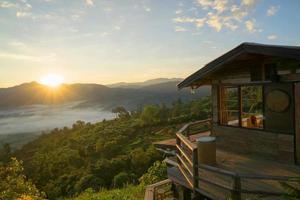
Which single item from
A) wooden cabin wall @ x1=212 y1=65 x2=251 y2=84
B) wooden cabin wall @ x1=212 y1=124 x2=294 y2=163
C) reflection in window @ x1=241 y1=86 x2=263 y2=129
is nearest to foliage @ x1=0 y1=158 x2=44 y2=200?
wooden cabin wall @ x1=212 y1=124 x2=294 y2=163

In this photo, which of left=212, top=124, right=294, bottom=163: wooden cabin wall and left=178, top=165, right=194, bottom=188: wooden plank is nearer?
left=178, top=165, right=194, bottom=188: wooden plank

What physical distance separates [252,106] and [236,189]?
502cm

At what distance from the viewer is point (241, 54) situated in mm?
9336

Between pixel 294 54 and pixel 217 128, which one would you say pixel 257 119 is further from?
pixel 294 54

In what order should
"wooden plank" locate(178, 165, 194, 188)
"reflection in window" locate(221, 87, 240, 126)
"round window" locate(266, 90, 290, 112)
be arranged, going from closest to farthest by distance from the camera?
"wooden plank" locate(178, 165, 194, 188)
"round window" locate(266, 90, 290, 112)
"reflection in window" locate(221, 87, 240, 126)

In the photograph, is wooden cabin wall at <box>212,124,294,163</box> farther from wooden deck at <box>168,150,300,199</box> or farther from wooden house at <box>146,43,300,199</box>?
wooden deck at <box>168,150,300,199</box>

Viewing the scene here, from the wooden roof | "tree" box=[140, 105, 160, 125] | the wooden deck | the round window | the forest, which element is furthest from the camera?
"tree" box=[140, 105, 160, 125]

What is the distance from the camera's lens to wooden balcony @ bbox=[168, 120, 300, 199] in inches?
258

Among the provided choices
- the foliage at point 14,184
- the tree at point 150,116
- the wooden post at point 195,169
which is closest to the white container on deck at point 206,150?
the wooden post at point 195,169

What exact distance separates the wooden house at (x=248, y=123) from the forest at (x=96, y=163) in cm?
486

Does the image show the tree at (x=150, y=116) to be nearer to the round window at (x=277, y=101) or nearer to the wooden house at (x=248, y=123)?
the wooden house at (x=248, y=123)

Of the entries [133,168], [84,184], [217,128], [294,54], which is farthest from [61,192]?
[294,54]

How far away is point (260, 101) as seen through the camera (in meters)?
10.1

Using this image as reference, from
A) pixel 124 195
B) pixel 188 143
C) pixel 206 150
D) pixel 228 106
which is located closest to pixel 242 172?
pixel 206 150
